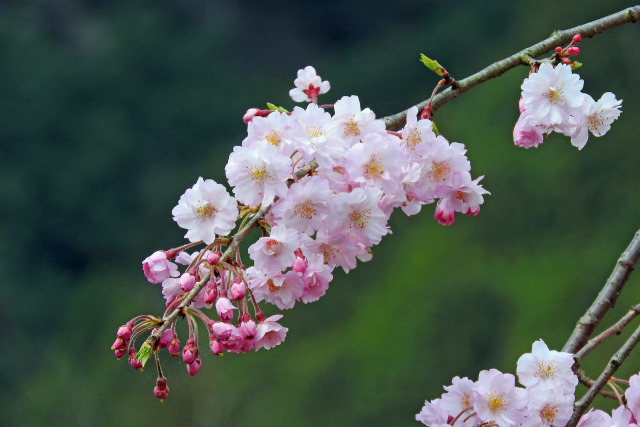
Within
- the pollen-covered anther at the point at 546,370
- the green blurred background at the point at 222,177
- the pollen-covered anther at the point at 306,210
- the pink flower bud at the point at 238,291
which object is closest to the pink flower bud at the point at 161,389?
the pink flower bud at the point at 238,291

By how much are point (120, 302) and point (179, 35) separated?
9.43ft

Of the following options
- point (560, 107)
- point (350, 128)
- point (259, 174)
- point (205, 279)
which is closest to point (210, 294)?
point (205, 279)

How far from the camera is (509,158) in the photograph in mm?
6168

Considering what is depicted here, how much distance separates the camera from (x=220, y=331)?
74 centimetres

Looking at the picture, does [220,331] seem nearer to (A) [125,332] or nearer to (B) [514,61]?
(A) [125,332]

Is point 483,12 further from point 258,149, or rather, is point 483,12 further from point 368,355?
point 258,149

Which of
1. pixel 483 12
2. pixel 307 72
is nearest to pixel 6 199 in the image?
pixel 483 12

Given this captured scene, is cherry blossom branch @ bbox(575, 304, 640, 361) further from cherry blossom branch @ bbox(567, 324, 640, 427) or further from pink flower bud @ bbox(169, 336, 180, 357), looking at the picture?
pink flower bud @ bbox(169, 336, 180, 357)

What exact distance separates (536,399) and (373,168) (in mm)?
325

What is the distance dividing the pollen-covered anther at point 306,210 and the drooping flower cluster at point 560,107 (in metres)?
0.30

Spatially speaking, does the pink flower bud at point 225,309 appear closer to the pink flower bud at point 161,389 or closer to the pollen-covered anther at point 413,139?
the pink flower bud at point 161,389

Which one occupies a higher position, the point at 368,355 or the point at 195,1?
the point at 195,1

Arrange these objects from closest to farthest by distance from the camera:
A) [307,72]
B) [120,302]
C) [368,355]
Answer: [307,72], [368,355], [120,302]

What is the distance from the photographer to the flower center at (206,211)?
0.77 metres
